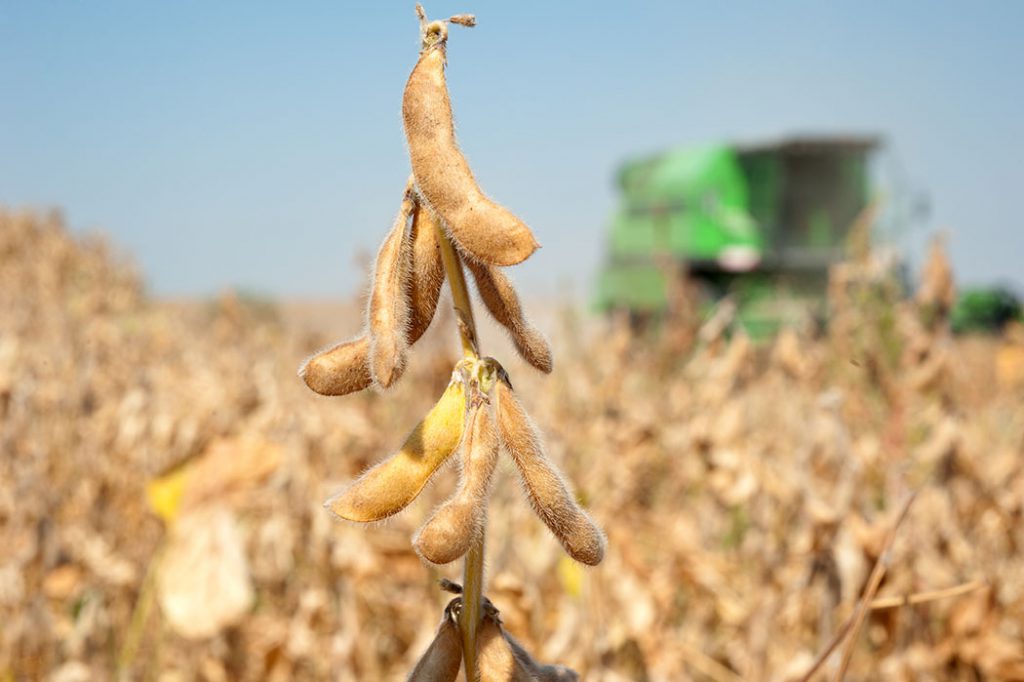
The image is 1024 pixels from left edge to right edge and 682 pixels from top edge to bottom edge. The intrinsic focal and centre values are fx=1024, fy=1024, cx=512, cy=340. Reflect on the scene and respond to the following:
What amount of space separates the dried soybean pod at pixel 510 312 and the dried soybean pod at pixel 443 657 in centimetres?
23

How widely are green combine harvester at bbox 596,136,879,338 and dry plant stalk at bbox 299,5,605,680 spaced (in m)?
13.3

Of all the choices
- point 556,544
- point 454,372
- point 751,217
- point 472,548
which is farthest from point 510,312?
point 751,217

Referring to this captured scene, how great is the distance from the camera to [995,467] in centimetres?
340

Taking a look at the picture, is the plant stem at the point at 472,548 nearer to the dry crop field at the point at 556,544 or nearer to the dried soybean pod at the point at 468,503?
the dried soybean pod at the point at 468,503

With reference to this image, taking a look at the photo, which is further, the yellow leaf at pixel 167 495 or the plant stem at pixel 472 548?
the yellow leaf at pixel 167 495

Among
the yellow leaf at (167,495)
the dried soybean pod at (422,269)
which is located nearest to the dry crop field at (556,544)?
the yellow leaf at (167,495)

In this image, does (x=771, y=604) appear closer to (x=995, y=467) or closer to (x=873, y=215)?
(x=995, y=467)

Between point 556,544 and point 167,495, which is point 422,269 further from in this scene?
point 167,495

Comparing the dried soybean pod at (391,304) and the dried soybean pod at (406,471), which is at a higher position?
the dried soybean pod at (391,304)

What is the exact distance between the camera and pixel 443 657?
835 mm

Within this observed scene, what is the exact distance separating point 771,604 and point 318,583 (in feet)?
4.08

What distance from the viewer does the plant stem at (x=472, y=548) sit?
0.79 metres

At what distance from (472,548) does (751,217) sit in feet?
48.6

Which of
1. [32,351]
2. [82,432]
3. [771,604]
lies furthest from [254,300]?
[771,604]
